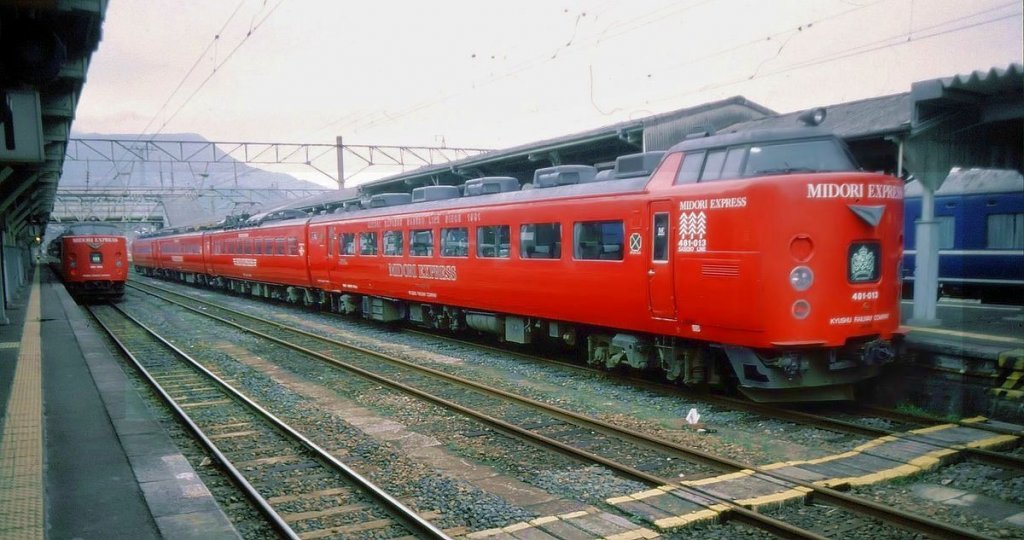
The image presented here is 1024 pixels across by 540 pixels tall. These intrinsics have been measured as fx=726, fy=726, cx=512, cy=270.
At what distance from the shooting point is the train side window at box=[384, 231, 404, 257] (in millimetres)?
15066

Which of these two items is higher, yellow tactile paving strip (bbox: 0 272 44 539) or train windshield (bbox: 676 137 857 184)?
train windshield (bbox: 676 137 857 184)

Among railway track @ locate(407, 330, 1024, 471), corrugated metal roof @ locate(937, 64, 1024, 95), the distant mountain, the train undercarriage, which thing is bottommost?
railway track @ locate(407, 330, 1024, 471)

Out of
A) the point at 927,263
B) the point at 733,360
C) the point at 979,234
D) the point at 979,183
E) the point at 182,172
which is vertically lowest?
the point at 733,360

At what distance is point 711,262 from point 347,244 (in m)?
11.7

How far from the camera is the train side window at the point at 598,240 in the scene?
9062 mm

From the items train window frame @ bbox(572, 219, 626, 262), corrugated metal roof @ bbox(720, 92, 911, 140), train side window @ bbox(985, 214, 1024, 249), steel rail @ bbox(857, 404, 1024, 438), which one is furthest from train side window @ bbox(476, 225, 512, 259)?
train side window @ bbox(985, 214, 1024, 249)

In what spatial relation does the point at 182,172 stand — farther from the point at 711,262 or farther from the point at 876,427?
the point at 876,427

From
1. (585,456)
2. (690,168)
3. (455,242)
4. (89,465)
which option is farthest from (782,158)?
(89,465)

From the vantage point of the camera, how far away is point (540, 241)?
419 inches

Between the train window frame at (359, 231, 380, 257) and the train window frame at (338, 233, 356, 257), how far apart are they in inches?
20.2

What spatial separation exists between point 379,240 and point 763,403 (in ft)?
32.6

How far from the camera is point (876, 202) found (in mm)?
7469

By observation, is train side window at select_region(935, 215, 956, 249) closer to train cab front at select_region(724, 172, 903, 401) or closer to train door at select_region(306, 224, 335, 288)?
train cab front at select_region(724, 172, 903, 401)

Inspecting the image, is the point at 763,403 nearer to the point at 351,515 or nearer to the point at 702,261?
the point at 702,261
